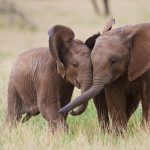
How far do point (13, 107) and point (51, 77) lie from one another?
849 mm

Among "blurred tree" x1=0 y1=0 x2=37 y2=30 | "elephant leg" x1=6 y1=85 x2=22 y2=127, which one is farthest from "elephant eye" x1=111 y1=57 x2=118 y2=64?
"blurred tree" x1=0 y1=0 x2=37 y2=30

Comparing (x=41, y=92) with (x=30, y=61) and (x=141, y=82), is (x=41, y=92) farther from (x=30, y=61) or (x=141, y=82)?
(x=141, y=82)

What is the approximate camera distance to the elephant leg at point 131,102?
826cm

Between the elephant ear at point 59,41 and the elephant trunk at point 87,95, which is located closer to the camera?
the elephant trunk at point 87,95

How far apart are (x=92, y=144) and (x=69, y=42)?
4.67 feet

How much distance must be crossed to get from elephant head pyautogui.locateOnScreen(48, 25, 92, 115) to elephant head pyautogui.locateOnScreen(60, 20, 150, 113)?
158 millimetres

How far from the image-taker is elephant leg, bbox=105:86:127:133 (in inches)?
315

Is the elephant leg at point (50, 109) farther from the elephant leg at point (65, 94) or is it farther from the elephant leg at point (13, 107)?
the elephant leg at point (13, 107)

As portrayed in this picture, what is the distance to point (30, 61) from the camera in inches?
344

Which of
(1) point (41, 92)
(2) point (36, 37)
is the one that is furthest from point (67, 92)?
(2) point (36, 37)

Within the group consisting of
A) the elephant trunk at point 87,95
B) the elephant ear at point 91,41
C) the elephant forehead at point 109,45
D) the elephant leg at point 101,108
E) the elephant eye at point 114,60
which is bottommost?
the elephant leg at point 101,108

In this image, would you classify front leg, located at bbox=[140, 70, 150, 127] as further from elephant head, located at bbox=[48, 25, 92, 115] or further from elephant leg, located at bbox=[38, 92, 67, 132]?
elephant leg, located at bbox=[38, 92, 67, 132]

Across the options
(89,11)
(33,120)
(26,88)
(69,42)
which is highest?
(69,42)

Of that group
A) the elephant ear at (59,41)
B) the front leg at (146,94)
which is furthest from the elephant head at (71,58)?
the front leg at (146,94)
